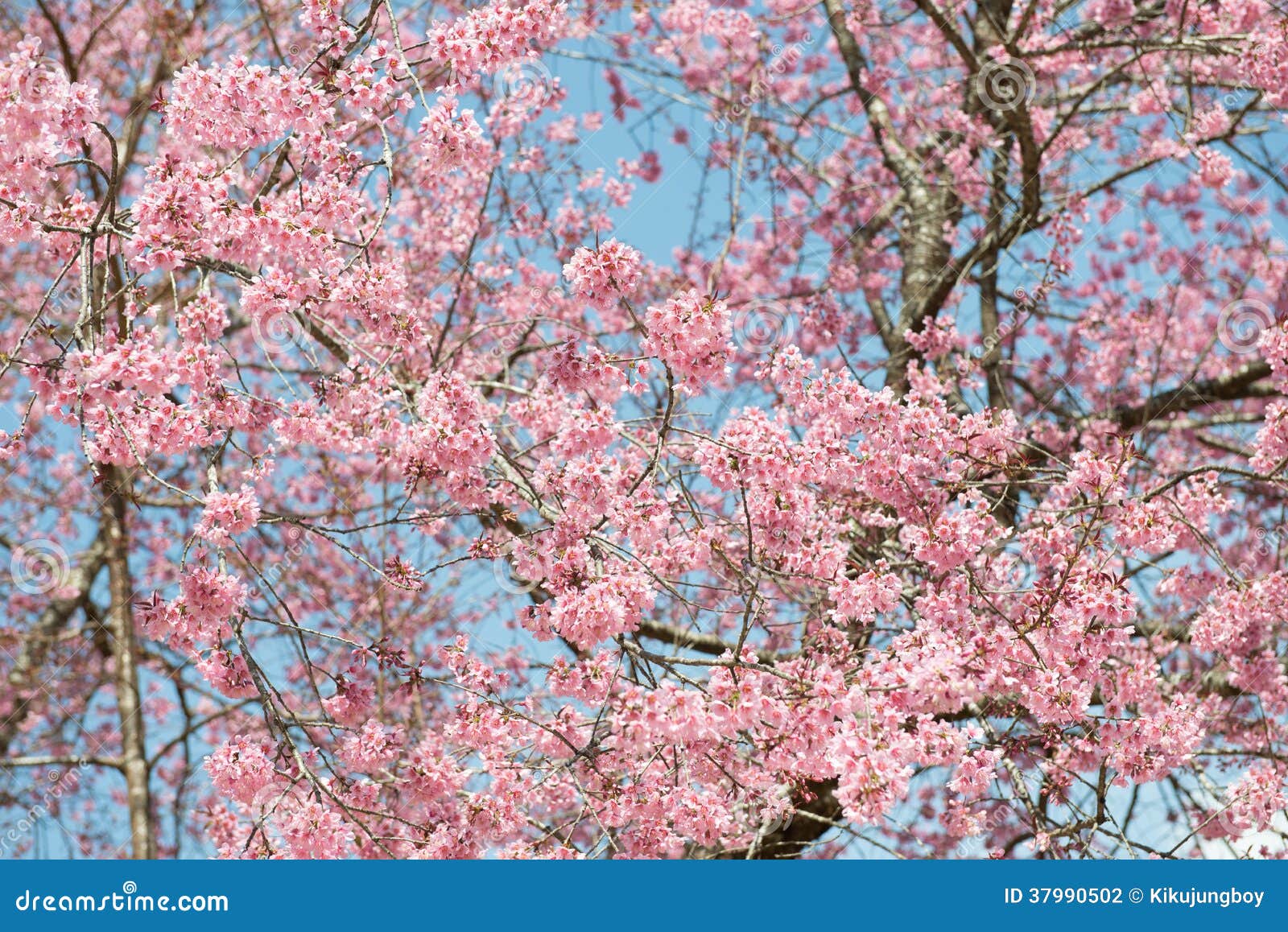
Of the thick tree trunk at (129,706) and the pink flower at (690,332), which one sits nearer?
the pink flower at (690,332)

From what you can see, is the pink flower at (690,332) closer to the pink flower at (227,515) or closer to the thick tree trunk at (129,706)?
the pink flower at (227,515)

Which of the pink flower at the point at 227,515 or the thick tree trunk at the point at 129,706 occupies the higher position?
the thick tree trunk at the point at 129,706

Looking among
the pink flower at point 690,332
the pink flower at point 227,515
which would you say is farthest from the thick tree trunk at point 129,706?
the pink flower at point 690,332

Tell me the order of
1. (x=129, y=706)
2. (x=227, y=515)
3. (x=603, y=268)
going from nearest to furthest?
(x=227, y=515) < (x=603, y=268) < (x=129, y=706)

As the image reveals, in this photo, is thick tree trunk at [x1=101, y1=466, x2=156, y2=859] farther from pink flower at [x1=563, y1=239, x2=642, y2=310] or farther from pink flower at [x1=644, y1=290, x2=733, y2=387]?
pink flower at [x1=644, y1=290, x2=733, y2=387]

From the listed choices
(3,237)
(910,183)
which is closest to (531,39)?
(3,237)

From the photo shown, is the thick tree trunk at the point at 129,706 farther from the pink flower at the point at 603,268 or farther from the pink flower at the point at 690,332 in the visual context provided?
the pink flower at the point at 690,332

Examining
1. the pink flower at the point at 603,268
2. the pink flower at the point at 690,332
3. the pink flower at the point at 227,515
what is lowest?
the pink flower at the point at 227,515

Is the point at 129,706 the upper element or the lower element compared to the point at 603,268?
upper

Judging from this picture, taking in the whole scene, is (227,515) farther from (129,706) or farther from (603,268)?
(129,706)

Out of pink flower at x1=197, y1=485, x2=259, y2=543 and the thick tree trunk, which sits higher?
the thick tree trunk

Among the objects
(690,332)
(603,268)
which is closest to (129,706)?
(603,268)

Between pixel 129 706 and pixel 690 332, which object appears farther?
pixel 129 706

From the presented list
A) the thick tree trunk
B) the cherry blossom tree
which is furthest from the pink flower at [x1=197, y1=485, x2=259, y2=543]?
the thick tree trunk
